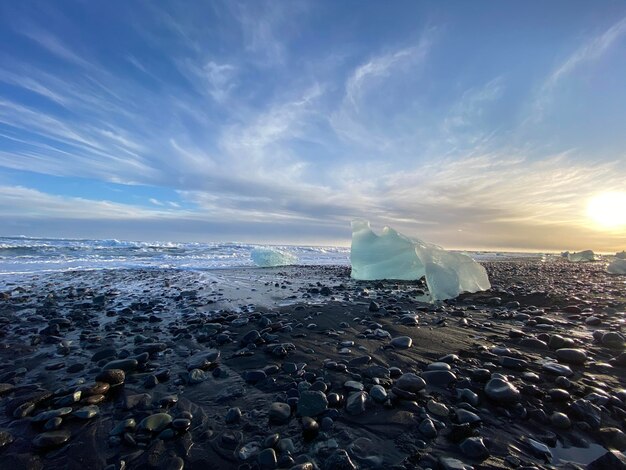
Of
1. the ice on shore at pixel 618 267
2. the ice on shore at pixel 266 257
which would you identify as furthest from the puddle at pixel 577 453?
the ice on shore at pixel 618 267

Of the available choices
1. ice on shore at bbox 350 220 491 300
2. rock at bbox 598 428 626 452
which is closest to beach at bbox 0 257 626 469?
rock at bbox 598 428 626 452

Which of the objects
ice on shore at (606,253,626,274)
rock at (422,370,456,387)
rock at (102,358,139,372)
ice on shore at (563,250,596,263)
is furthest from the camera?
ice on shore at (563,250,596,263)

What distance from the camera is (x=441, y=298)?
7.93 meters

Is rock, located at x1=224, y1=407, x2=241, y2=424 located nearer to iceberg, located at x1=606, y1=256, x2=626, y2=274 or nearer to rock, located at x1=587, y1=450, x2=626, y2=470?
rock, located at x1=587, y1=450, x2=626, y2=470

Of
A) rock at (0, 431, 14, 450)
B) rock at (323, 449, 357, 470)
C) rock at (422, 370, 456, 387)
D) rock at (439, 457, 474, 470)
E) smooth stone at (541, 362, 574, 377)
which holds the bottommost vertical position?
rock at (0, 431, 14, 450)

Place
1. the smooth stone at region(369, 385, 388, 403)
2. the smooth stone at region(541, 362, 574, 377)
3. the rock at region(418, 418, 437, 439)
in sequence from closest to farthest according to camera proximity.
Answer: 1. the rock at region(418, 418, 437, 439)
2. the smooth stone at region(369, 385, 388, 403)
3. the smooth stone at region(541, 362, 574, 377)

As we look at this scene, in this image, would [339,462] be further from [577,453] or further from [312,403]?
[577,453]

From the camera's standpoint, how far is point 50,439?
2.18 meters

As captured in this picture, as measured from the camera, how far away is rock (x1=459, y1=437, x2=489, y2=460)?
1.98 m

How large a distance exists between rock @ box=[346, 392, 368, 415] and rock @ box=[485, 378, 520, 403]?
106 centimetres

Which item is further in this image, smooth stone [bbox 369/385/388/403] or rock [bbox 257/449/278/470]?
smooth stone [bbox 369/385/388/403]

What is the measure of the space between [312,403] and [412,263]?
1013 cm

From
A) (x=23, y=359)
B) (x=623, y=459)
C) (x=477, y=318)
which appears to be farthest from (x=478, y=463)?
(x=23, y=359)

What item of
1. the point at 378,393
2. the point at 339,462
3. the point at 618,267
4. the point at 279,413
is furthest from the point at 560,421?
the point at 618,267
